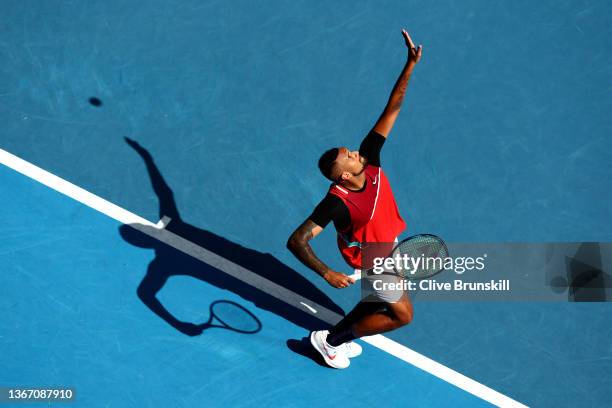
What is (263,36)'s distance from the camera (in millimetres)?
8328

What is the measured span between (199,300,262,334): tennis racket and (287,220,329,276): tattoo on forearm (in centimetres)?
175

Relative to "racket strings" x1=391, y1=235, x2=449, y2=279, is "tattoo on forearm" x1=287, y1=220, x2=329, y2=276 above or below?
below

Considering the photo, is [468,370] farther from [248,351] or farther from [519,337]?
[248,351]

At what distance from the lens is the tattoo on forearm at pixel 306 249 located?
5.24 meters

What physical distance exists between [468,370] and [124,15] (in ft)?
20.3

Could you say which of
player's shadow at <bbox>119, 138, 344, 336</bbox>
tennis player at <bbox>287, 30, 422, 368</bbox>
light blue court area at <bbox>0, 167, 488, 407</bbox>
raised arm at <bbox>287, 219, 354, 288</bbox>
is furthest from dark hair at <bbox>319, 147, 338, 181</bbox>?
light blue court area at <bbox>0, 167, 488, 407</bbox>

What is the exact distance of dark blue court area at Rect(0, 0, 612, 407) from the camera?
654 cm

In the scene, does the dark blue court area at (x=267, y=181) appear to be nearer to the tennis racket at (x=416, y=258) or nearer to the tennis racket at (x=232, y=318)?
the tennis racket at (x=232, y=318)

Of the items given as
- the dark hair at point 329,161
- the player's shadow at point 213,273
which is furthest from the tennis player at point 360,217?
the player's shadow at point 213,273

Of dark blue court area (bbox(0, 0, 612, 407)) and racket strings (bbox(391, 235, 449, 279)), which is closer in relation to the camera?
racket strings (bbox(391, 235, 449, 279))

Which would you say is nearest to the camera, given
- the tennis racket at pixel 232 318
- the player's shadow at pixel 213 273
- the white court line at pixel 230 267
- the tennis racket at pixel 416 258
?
the tennis racket at pixel 416 258

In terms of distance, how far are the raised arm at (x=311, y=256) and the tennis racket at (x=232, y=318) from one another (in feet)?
5.77

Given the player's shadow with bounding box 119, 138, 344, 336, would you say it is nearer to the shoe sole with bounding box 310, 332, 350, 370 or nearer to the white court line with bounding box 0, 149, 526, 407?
the white court line with bounding box 0, 149, 526, 407

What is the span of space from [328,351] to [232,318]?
44.8 inches
